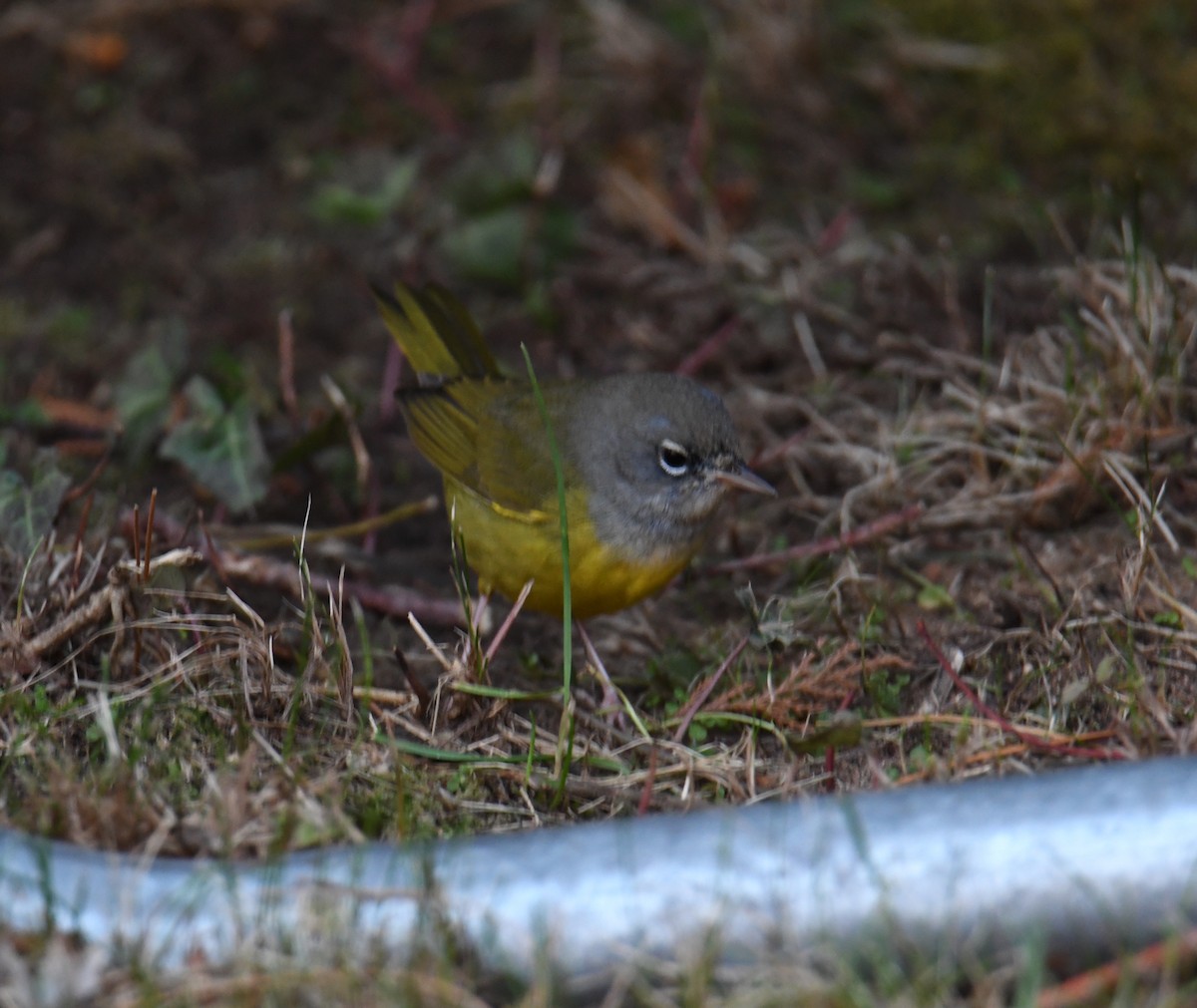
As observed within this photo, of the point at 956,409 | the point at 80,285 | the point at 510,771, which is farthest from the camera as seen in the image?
the point at 80,285

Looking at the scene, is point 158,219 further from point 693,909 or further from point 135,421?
point 693,909

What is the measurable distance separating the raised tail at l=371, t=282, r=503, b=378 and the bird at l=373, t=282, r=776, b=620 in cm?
17

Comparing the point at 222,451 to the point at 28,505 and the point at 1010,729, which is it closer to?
the point at 28,505

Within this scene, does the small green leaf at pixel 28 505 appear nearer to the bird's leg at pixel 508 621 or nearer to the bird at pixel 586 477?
the bird at pixel 586 477

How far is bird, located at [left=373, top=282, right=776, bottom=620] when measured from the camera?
13.1 ft

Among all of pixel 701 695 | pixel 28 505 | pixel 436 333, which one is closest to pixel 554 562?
pixel 701 695

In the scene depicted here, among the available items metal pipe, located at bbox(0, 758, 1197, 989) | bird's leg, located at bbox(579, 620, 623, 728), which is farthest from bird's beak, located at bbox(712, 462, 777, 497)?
metal pipe, located at bbox(0, 758, 1197, 989)

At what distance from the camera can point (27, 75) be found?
6523mm

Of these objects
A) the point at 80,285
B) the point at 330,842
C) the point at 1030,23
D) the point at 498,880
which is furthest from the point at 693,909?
the point at 1030,23

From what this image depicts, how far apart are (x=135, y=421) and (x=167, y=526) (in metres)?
0.65

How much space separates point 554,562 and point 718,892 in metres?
1.60

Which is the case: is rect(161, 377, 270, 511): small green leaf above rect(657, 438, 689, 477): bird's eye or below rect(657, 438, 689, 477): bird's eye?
below

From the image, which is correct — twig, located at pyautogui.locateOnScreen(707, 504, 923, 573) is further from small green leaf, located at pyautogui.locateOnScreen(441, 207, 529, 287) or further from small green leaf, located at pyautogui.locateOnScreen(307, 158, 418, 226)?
small green leaf, located at pyautogui.locateOnScreen(307, 158, 418, 226)

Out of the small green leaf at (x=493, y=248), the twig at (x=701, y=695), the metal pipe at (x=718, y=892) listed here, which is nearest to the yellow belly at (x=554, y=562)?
the twig at (x=701, y=695)
